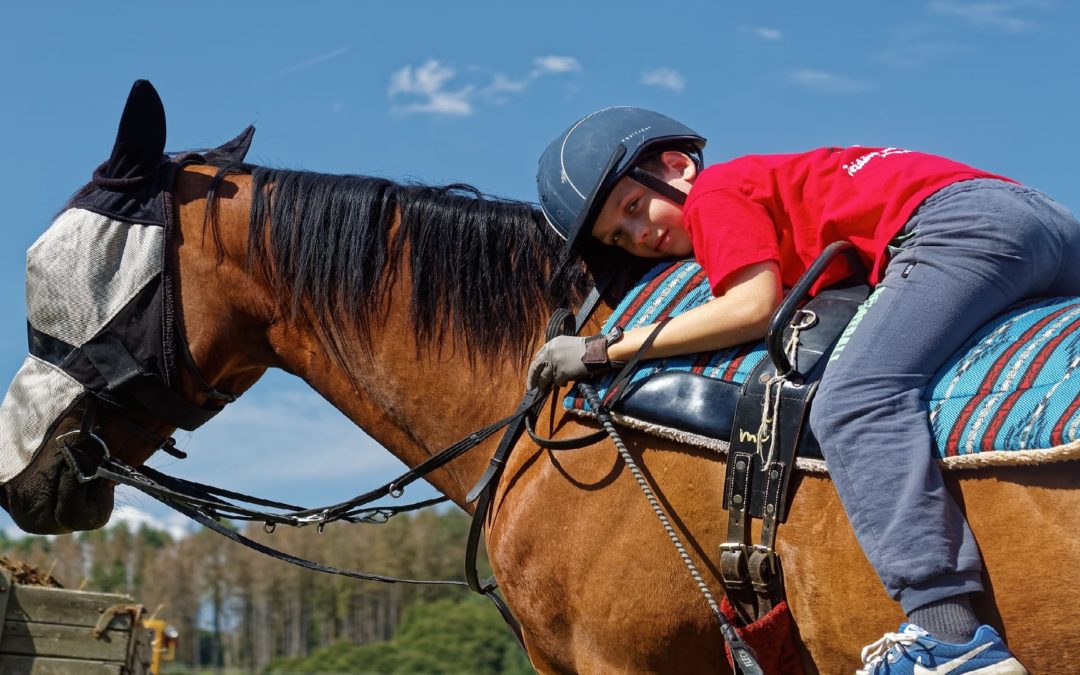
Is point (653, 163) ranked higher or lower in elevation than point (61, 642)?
higher

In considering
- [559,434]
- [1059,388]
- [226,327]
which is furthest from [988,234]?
[226,327]

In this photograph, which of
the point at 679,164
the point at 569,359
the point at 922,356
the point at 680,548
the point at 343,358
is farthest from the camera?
the point at 343,358

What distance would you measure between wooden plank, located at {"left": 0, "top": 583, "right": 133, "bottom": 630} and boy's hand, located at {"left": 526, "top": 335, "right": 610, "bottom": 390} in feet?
13.3

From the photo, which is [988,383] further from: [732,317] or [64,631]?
[64,631]

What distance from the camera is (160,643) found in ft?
25.6

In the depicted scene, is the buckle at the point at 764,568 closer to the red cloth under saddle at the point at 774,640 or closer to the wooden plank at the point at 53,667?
the red cloth under saddle at the point at 774,640

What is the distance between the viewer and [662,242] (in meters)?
3.41

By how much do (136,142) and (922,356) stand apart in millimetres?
3069

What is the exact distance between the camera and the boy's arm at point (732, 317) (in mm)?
2959

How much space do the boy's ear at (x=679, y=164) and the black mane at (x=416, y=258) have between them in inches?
19.3

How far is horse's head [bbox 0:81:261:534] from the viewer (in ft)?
12.8

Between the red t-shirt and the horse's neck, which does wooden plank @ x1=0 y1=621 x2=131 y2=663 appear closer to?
the horse's neck

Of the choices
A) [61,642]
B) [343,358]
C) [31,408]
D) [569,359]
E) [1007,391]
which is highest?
[343,358]

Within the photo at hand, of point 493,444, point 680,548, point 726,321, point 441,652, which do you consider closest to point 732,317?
point 726,321
